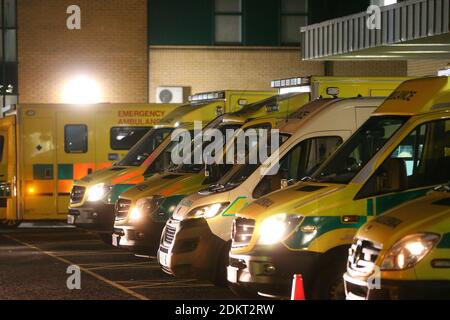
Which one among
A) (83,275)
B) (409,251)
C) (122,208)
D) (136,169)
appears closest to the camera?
(409,251)

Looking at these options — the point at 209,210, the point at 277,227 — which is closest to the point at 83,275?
the point at 209,210

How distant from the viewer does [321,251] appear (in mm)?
10344

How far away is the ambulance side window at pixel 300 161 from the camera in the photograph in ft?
40.5

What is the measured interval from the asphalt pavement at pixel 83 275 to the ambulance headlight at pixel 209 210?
93 cm

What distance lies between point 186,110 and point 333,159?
801cm

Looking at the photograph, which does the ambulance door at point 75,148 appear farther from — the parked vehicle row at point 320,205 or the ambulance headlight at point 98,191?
the parked vehicle row at point 320,205

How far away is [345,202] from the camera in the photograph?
10.3 meters

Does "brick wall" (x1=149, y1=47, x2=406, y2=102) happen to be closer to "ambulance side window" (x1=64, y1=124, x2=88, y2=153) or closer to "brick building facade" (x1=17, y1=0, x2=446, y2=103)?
"brick building facade" (x1=17, y1=0, x2=446, y2=103)

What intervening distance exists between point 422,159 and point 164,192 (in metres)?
5.22

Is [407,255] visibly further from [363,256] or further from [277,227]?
[277,227]

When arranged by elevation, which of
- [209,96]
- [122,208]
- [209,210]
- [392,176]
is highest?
[209,96]

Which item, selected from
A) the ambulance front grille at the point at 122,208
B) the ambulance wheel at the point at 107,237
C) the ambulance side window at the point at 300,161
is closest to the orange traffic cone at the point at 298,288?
the ambulance side window at the point at 300,161
